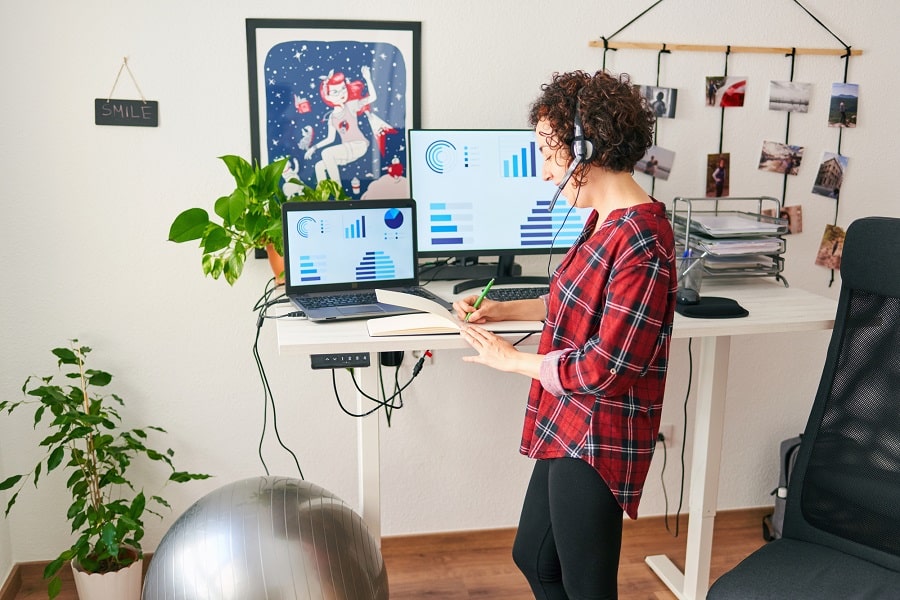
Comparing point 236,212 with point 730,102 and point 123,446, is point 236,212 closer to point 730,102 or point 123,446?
point 123,446

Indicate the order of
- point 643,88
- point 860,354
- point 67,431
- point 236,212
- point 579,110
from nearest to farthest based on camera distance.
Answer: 1. point 579,110
2. point 860,354
3. point 236,212
4. point 67,431
5. point 643,88

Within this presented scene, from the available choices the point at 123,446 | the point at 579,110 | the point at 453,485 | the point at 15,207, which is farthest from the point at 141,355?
the point at 579,110

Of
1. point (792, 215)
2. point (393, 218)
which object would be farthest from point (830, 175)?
point (393, 218)

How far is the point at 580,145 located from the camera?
1467 millimetres

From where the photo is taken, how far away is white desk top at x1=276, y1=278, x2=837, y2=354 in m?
1.72

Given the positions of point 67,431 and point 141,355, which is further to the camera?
point 141,355

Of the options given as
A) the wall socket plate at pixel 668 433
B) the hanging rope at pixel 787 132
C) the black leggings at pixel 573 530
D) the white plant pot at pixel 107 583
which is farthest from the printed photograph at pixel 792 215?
the white plant pot at pixel 107 583

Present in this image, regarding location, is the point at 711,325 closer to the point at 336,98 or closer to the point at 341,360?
the point at 341,360

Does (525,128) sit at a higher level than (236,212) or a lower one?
higher

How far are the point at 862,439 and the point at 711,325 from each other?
401mm

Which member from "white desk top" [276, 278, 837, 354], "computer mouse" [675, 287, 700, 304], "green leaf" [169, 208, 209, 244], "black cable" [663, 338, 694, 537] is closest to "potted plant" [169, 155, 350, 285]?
"green leaf" [169, 208, 209, 244]

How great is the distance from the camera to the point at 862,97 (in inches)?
103

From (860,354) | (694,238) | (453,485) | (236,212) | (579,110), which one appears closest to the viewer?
(579,110)

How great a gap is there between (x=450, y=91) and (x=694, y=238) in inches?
31.2
